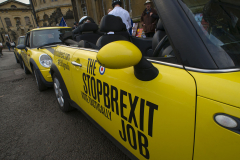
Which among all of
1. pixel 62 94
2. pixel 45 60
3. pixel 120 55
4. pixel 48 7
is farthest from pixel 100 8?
pixel 48 7

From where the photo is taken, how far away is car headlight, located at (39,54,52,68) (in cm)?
362

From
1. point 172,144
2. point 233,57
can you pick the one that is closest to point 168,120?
point 172,144

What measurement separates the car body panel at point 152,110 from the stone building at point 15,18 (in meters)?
58.8

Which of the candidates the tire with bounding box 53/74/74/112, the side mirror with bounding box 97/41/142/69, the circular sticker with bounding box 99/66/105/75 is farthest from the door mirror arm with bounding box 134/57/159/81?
the tire with bounding box 53/74/74/112

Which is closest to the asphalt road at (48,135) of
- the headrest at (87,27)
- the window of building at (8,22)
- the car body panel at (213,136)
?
the car body panel at (213,136)

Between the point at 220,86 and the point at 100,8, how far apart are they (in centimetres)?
1848

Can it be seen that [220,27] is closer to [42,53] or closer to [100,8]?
[42,53]

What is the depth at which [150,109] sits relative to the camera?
36.2 inches

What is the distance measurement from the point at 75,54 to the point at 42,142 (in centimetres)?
141

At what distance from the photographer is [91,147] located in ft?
6.34

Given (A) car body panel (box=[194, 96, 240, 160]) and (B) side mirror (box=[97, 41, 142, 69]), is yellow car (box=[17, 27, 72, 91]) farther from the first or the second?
(A) car body panel (box=[194, 96, 240, 160])

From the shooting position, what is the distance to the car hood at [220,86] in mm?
656

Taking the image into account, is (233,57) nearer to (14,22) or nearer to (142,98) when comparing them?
(142,98)

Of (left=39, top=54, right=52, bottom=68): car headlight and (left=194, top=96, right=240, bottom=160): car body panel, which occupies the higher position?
(left=194, top=96, right=240, bottom=160): car body panel
